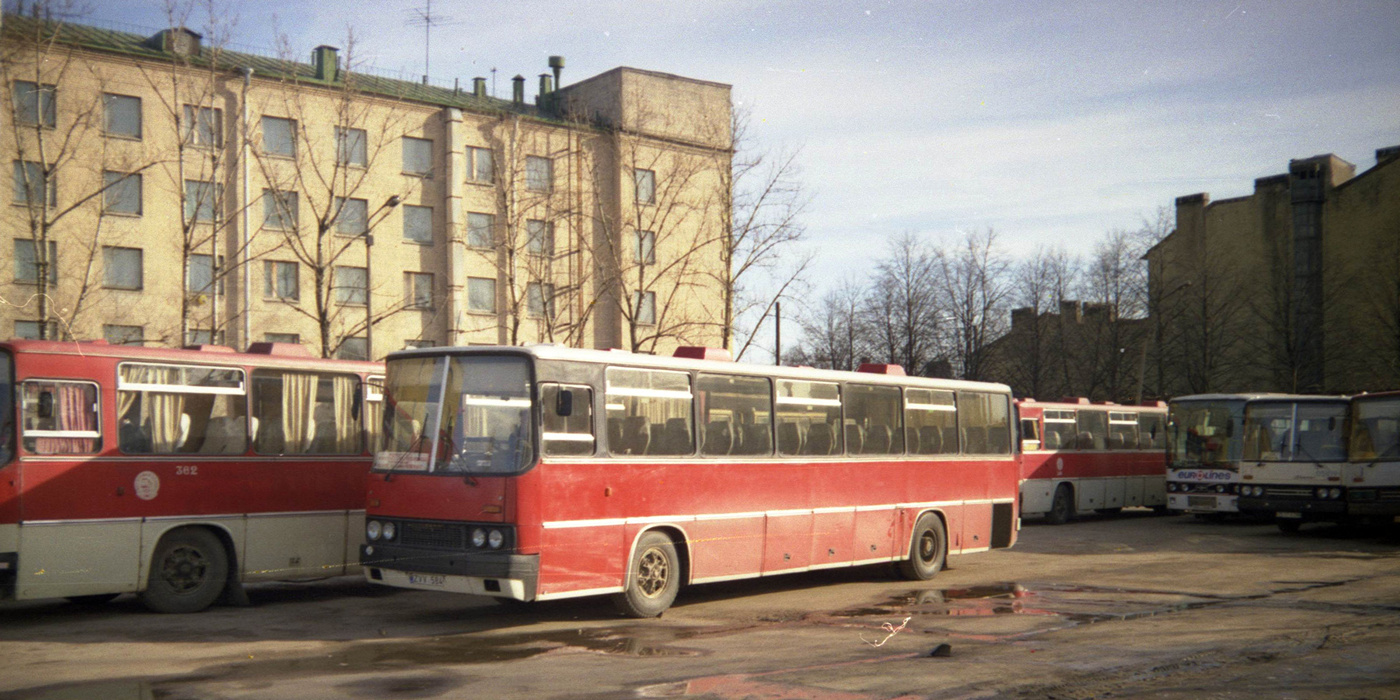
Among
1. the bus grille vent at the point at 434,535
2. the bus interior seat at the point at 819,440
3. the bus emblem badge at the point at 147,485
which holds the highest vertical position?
the bus interior seat at the point at 819,440

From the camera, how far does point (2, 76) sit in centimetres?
3344

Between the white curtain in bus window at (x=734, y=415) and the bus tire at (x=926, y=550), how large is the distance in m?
3.55

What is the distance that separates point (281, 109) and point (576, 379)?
37486mm

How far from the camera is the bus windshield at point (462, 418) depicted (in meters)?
12.1

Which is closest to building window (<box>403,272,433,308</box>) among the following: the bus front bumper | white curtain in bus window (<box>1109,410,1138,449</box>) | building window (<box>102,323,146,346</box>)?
building window (<box>102,323,146,346</box>)

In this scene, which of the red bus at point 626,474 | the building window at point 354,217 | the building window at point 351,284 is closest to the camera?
the red bus at point 626,474

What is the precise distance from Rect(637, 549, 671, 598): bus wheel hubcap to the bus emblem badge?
5.33m

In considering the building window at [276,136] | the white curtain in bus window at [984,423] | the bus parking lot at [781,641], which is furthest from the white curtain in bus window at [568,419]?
the building window at [276,136]

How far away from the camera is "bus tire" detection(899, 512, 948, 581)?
17.3 metres

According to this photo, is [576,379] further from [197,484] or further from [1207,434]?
[1207,434]

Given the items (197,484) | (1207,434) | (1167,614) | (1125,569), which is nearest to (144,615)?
(197,484)

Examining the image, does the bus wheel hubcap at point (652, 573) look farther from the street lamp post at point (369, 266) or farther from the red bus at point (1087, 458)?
the street lamp post at point (369, 266)

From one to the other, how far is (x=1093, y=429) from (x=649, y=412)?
20.2 meters

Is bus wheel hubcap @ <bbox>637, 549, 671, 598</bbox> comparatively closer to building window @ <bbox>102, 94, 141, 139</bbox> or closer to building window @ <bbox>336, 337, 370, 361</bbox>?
building window @ <bbox>102, 94, 141, 139</bbox>
